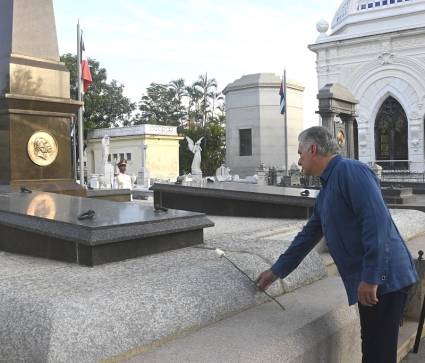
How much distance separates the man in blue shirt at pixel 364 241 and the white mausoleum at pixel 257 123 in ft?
97.7

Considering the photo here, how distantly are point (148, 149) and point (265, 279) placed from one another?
3957 cm

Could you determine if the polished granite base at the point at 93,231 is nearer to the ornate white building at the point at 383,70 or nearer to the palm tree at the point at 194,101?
the ornate white building at the point at 383,70

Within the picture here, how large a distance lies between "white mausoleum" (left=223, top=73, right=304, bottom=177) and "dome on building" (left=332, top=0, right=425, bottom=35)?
200 inches

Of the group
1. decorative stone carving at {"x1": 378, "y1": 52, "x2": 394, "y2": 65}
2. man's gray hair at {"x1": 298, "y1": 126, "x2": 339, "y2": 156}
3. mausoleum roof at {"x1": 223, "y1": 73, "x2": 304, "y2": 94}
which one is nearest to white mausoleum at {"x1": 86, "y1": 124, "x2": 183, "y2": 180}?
mausoleum roof at {"x1": 223, "y1": 73, "x2": 304, "y2": 94}

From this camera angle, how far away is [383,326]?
8.48 feet

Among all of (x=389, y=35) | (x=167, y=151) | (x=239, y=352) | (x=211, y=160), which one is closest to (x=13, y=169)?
(x=239, y=352)

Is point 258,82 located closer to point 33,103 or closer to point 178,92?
point 33,103

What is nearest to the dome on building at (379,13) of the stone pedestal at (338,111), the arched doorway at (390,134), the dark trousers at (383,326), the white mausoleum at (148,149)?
the arched doorway at (390,134)

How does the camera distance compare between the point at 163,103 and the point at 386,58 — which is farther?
the point at 163,103

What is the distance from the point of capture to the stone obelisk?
679 centimetres

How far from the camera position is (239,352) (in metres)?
2.38

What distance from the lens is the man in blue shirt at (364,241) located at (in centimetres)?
239

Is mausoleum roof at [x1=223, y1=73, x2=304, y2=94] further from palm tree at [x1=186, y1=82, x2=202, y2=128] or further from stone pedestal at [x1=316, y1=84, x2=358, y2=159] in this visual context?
palm tree at [x1=186, y1=82, x2=202, y2=128]

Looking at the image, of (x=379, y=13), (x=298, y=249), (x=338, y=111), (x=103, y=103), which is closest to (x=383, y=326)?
(x=298, y=249)
